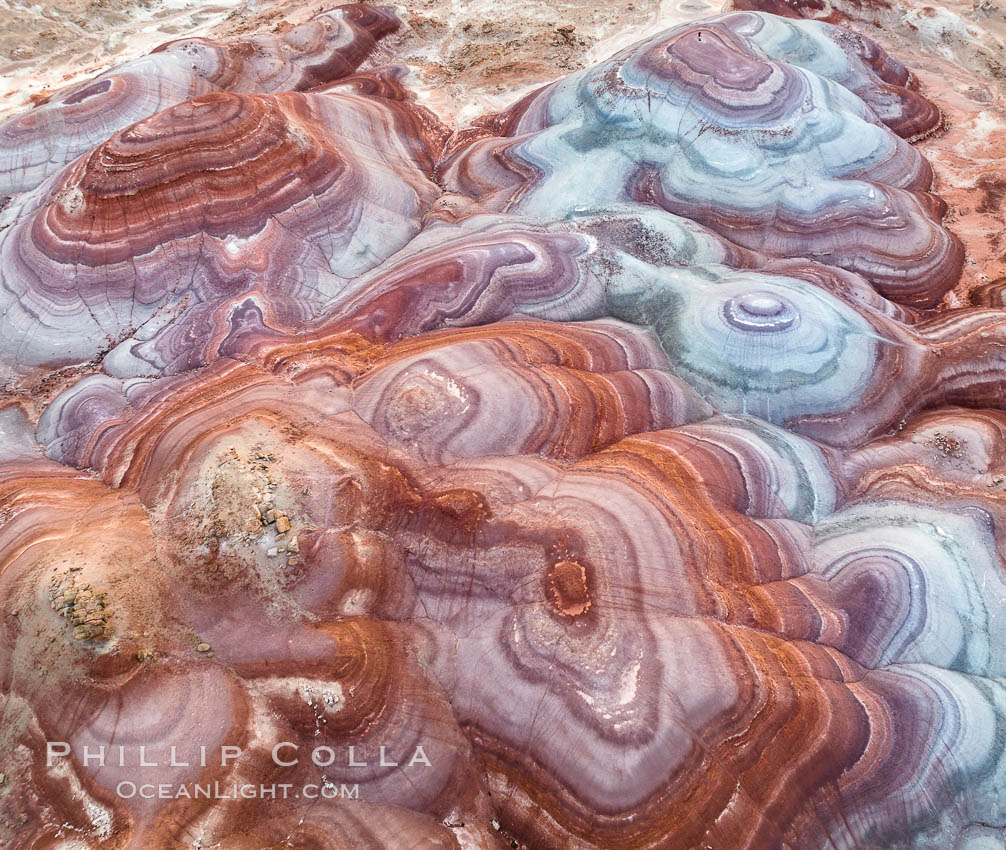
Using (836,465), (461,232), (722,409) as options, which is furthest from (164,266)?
(836,465)

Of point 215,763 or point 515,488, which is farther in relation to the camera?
point 515,488

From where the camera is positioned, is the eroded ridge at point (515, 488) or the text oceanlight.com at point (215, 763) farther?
the eroded ridge at point (515, 488)

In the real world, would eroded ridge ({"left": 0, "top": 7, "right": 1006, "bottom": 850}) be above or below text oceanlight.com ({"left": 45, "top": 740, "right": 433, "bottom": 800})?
above

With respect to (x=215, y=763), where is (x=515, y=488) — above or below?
above

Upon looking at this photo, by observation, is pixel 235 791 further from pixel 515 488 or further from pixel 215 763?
pixel 515 488

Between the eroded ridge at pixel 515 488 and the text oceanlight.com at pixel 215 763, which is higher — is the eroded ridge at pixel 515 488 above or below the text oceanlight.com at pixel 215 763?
above

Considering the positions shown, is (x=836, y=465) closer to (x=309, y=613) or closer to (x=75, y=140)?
(x=309, y=613)

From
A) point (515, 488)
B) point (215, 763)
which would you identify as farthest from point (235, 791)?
point (515, 488)

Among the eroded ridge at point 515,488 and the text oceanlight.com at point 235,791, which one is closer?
the text oceanlight.com at point 235,791

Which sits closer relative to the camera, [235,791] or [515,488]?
[235,791]

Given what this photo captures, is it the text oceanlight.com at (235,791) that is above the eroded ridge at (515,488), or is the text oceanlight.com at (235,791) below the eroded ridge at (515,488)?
below

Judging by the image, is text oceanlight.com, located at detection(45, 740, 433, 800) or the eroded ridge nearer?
text oceanlight.com, located at detection(45, 740, 433, 800)
